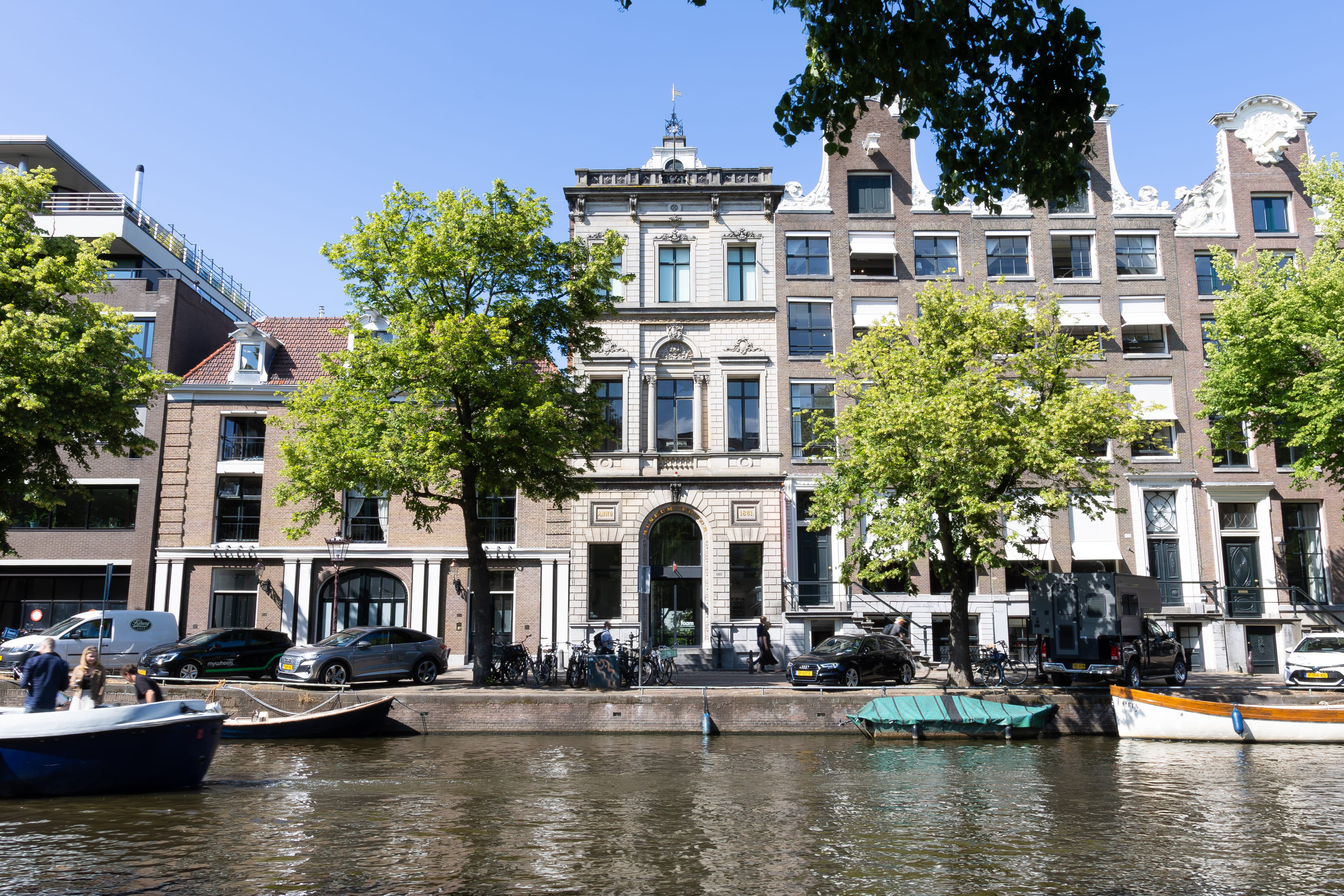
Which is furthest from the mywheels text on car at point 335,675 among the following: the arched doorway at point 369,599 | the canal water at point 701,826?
the arched doorway at point 369,599

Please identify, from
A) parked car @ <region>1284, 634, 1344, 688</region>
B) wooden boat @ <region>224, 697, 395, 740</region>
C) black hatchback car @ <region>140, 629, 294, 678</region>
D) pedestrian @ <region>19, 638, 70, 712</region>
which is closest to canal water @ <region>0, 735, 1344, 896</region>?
wooden boat @ <region>224, 697, 395, 740</region>

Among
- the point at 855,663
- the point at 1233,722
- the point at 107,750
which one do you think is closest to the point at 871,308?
the point at 855,663

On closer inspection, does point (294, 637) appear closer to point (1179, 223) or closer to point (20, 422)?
point (20, 422)

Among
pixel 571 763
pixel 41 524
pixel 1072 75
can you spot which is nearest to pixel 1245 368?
pixel 571 763

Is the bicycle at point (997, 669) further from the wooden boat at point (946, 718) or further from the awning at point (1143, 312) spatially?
the awning at point (1143, 312)

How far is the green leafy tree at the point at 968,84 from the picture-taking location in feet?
24.3

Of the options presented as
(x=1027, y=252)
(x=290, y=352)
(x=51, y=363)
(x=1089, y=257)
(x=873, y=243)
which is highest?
(x=873, y=243)

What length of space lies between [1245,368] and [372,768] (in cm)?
2668

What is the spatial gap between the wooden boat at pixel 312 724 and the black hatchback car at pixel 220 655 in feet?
15.3

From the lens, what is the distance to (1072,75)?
24.8 ft

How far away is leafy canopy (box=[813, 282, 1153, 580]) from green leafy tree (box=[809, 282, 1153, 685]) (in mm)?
41

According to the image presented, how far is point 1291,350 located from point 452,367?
24003 millimetres

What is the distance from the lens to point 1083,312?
3522cm

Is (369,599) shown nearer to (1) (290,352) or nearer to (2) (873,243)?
(1) (290,352)
